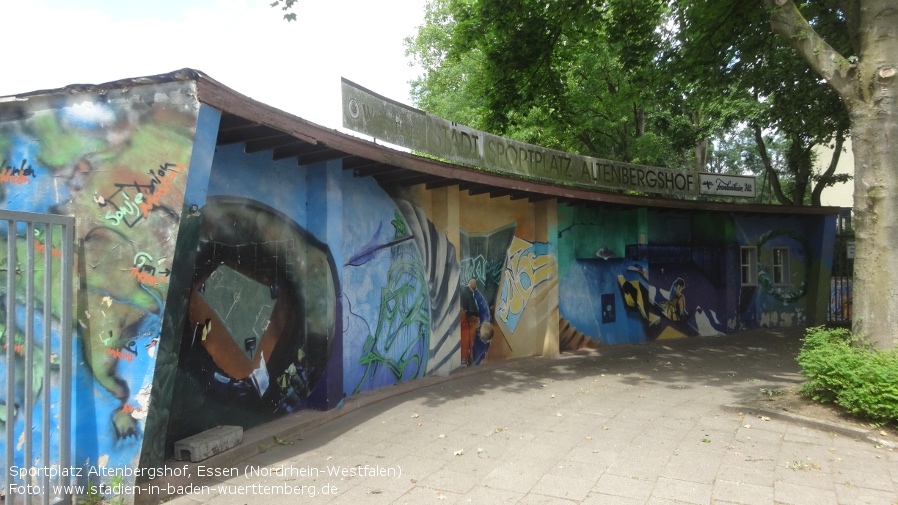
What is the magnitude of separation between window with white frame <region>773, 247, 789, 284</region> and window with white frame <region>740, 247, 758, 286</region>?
831mm

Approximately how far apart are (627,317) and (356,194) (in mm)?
7825

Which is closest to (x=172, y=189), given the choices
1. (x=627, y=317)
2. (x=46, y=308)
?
(x=46, y=308)

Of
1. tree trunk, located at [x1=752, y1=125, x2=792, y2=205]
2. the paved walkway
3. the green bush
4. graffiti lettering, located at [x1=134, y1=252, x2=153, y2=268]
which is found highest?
tree trunk, located at [x1=752, y1=125, x2=792, y2=205]

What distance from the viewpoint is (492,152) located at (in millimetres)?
9906

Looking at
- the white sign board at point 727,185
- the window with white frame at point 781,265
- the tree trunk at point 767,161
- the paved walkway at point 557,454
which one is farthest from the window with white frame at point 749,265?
the paved walkway at point 557,454

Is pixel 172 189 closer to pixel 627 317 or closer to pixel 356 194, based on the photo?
pixel 356 194

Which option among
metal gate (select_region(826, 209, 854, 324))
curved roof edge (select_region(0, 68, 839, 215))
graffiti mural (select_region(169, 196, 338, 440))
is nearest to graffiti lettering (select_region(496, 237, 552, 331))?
curved roof edge (select_region(0, 68, 839, 215))

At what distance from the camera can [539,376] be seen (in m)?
9.02

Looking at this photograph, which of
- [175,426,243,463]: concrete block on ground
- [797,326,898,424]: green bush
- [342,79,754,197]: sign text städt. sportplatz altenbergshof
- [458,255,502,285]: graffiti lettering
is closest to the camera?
[175,426,243,463]: concrete block on ground

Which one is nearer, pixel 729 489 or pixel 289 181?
pixel 729 489

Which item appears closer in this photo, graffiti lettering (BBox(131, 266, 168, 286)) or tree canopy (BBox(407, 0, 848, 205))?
graffiti lettering (BBox(131, 266, 168, 286))

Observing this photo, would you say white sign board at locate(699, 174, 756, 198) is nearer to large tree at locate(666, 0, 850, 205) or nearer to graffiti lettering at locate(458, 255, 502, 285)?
large tree at locate(666, 0, 850, 205)

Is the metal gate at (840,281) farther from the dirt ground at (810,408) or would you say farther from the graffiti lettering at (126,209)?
the graffiti lettering at (126,209)

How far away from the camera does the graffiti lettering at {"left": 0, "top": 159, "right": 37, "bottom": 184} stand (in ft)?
14.9
